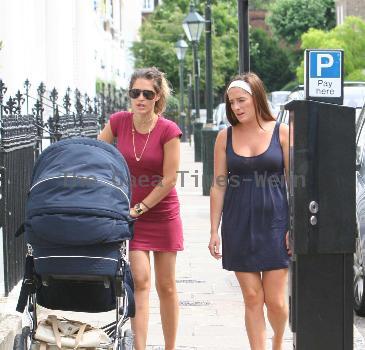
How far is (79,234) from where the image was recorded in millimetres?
5180

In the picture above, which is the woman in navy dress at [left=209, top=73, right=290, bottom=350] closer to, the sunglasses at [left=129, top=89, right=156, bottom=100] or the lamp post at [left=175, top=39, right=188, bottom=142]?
the sunglasses at [left=129, top=89, right=156, bottom=100]

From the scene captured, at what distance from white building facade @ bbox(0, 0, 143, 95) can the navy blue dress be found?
43.5 feet

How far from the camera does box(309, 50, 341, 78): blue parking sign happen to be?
6039mm

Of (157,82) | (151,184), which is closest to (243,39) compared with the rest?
(157,82)

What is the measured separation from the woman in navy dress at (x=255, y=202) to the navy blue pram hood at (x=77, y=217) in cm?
94

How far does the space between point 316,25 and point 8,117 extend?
7716 centimetres

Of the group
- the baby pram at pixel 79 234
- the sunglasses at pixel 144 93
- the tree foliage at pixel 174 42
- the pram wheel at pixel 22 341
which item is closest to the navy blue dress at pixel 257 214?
the sunglasses at pixel 144 93

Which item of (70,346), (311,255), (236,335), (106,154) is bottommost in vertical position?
(236,335)

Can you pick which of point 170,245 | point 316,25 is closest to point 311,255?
point 170,245

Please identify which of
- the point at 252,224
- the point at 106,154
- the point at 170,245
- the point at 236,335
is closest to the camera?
the point at 106,154

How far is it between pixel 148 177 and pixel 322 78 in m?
1.31

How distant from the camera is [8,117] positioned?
29.5ft

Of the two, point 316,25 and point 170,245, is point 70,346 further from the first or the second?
point 316,25

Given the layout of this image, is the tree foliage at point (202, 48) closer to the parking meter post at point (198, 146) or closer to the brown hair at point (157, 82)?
the parking meter post at point (198, 146)
